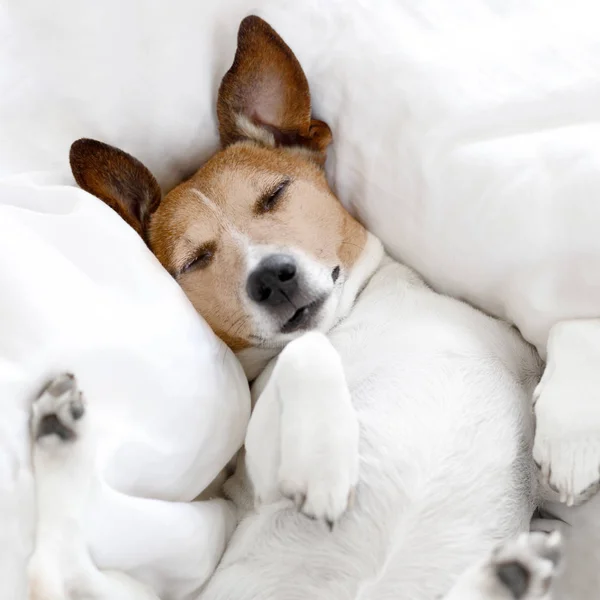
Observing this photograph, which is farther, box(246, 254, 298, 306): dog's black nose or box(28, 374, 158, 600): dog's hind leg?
box(246, 254, 298, 306): dog's black nose

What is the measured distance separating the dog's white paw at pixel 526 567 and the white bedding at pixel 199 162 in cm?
55

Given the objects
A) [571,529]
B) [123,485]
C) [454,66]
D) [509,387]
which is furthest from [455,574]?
[454,66]

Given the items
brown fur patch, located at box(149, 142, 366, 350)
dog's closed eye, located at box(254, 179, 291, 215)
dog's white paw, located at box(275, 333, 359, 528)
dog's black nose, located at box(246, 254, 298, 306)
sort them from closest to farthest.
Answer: dog's white paw, located at box(275, 333, 359, 528) < dog's black nose, located at box(246, 254, 298, 306) < brown fur patch, located at box(149, 142, 366, 350) < dog's closed eye, located at box(254, 179, 291, 215)

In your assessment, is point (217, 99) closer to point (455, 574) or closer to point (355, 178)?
point (355, 178)

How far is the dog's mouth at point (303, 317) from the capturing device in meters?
1.78

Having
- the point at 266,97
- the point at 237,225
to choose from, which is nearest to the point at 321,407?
the point at 237,225

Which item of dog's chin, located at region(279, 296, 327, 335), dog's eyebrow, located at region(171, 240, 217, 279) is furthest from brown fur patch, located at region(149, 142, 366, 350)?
dog's chin, located at region(279, 296, 327, 335)

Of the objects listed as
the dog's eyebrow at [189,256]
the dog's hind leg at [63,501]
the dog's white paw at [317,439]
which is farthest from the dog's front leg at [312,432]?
the dog's eyebrow at [189,256]

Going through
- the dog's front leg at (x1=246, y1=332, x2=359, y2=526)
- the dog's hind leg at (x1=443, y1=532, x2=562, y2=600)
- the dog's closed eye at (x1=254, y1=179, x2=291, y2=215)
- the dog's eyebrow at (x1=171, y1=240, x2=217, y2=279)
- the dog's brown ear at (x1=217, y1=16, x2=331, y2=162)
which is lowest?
the dog's hind leg at (x1=443, y1=532, x2=562, y2=600)

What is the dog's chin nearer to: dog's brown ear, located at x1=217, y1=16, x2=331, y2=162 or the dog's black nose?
the dog's black nose

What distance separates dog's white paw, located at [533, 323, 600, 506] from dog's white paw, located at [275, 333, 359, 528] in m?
0.43

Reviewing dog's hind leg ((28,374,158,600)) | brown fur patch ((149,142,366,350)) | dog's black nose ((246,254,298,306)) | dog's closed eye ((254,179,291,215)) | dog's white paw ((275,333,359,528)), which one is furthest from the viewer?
dog's closed eye ((254,179,291,215))

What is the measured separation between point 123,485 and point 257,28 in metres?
1.31

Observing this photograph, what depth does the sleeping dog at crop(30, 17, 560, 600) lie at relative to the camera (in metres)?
1.41
